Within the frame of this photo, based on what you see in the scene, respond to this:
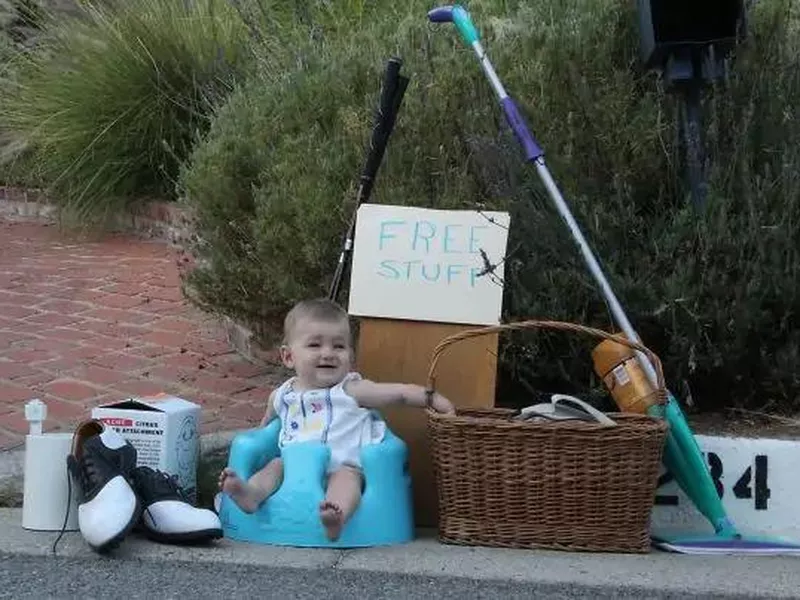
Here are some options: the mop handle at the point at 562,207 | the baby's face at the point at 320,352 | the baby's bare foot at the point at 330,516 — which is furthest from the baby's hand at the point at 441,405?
the mop handle at the point at 562,207

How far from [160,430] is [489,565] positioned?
1.14 meters

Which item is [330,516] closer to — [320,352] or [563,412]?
[320,352]

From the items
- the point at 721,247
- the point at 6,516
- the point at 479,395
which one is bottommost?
the point at 6,516

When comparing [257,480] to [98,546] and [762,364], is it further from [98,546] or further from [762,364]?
[762,364]

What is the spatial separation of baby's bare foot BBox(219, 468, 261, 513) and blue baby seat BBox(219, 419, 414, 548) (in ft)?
0.15

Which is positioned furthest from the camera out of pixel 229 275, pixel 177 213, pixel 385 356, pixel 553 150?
pixel 177 213

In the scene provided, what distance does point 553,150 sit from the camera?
15.4 ft

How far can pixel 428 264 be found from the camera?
4.38 m

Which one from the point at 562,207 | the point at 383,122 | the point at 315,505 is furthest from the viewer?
the point at 383,122

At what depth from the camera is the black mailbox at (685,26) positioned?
433 cm

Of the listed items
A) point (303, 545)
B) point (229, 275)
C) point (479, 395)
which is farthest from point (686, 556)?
point (229, 275)

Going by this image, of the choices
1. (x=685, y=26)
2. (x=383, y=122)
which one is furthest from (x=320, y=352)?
(x=685, y=26)

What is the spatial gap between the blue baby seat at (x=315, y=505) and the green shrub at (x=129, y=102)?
4.88m

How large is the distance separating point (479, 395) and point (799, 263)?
1164 mm
